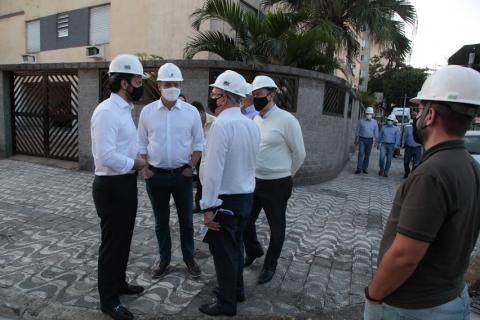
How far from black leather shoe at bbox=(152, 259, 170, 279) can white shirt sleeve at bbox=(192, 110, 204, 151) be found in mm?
1186

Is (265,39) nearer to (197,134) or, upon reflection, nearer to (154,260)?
(197,134)

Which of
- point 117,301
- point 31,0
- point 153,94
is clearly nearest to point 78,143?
point 153,94

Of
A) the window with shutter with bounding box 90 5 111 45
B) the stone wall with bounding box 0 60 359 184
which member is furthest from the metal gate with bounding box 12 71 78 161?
the window with shutter with bounding box 90 5 111 45

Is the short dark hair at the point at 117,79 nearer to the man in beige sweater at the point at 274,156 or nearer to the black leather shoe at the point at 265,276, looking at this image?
the man in beige sweater at the point at 274,156

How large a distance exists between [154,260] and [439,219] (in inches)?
132

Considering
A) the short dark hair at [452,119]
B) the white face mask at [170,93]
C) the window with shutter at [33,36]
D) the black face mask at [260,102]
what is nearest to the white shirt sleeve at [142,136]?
the white face mask at [170,93]

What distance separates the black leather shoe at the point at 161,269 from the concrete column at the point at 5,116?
8.67 meters

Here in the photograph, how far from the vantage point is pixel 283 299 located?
3.53 m

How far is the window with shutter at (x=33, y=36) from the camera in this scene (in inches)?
661

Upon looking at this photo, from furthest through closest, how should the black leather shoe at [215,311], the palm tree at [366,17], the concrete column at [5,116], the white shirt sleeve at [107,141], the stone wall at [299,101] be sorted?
the palm tree at [366,17], the concrete column at [5,116], the stone wall at [299,101], the black leather shoe at [215,311], the white shirt sleeve at [107,141]

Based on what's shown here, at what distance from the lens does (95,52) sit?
14.2 meters

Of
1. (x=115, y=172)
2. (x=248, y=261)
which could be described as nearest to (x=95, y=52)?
(x=248, y=261)

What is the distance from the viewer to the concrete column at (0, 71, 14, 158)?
1019 cm

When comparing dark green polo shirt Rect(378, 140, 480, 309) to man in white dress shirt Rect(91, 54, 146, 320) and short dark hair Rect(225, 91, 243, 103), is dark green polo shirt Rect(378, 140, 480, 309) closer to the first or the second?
short dark hair Rect(225, 91, 243, 103)
